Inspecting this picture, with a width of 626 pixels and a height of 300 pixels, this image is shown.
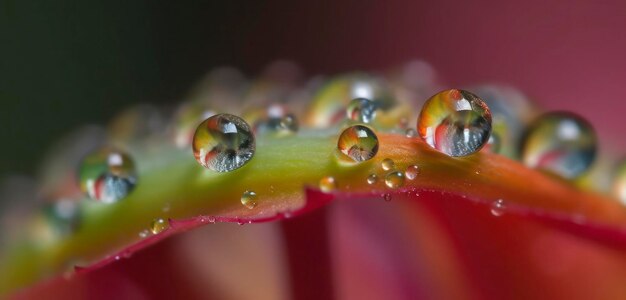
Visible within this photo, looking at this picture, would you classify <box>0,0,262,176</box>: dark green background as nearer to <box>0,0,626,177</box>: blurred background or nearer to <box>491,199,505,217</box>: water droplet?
<box>0,0,626,177</box>: blurred background

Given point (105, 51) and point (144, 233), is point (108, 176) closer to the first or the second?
point (144, 233)

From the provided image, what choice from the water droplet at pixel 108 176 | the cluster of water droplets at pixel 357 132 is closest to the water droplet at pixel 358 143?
the cluster of water droplets at pixel 357 132

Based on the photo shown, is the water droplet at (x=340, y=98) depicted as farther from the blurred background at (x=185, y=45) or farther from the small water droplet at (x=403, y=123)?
the blurred background at (x=185, y=45)

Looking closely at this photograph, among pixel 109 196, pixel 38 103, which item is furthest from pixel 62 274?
pixel 38 103

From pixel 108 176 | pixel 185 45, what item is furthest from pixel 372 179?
pixel 185 45

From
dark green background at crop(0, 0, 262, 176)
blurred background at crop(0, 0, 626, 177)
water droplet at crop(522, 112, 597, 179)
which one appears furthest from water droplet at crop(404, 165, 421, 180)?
dark green background at crop(0, 0, 262, 176)

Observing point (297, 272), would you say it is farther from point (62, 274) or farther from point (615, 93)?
point (615, 93)
